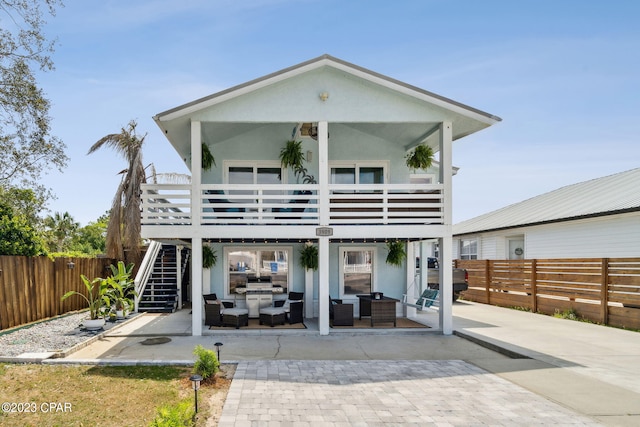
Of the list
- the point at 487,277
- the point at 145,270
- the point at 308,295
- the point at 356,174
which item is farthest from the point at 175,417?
the point at 487,277

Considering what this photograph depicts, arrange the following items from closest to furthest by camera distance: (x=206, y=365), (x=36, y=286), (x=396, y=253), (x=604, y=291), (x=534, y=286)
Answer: (x=206, y=365)
(x=604, y=291)
(x=36, y=286)
(x=396, y=253)
(x=534, y=286)

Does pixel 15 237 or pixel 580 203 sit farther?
pixel 580 203

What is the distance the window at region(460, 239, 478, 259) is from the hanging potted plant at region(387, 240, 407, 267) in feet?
40.9

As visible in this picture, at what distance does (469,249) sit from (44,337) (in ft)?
72.3

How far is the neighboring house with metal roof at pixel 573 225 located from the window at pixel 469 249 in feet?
1.23

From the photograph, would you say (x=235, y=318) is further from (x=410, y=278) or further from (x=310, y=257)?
(x=410, y=278)

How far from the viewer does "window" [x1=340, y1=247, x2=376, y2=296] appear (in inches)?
516

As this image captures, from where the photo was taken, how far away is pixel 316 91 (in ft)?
35.0

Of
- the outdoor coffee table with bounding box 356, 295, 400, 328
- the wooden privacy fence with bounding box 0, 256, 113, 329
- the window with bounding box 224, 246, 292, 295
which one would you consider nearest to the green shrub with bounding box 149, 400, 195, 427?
the outdoor coffee table with bounding box 356, 295, 400, 328

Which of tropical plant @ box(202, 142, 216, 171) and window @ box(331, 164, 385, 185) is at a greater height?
tropical plant @ box(202, 142, 216, 171)

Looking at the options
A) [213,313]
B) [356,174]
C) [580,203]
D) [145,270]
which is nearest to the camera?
[213,313]

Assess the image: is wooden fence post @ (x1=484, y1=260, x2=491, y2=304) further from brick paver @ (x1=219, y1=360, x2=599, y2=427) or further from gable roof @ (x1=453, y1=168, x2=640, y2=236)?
brick paver @ (x1=219, y1=360, x2=599, y2=427)

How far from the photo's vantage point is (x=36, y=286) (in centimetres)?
1208

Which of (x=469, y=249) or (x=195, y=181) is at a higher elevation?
(x=195, y=181)
